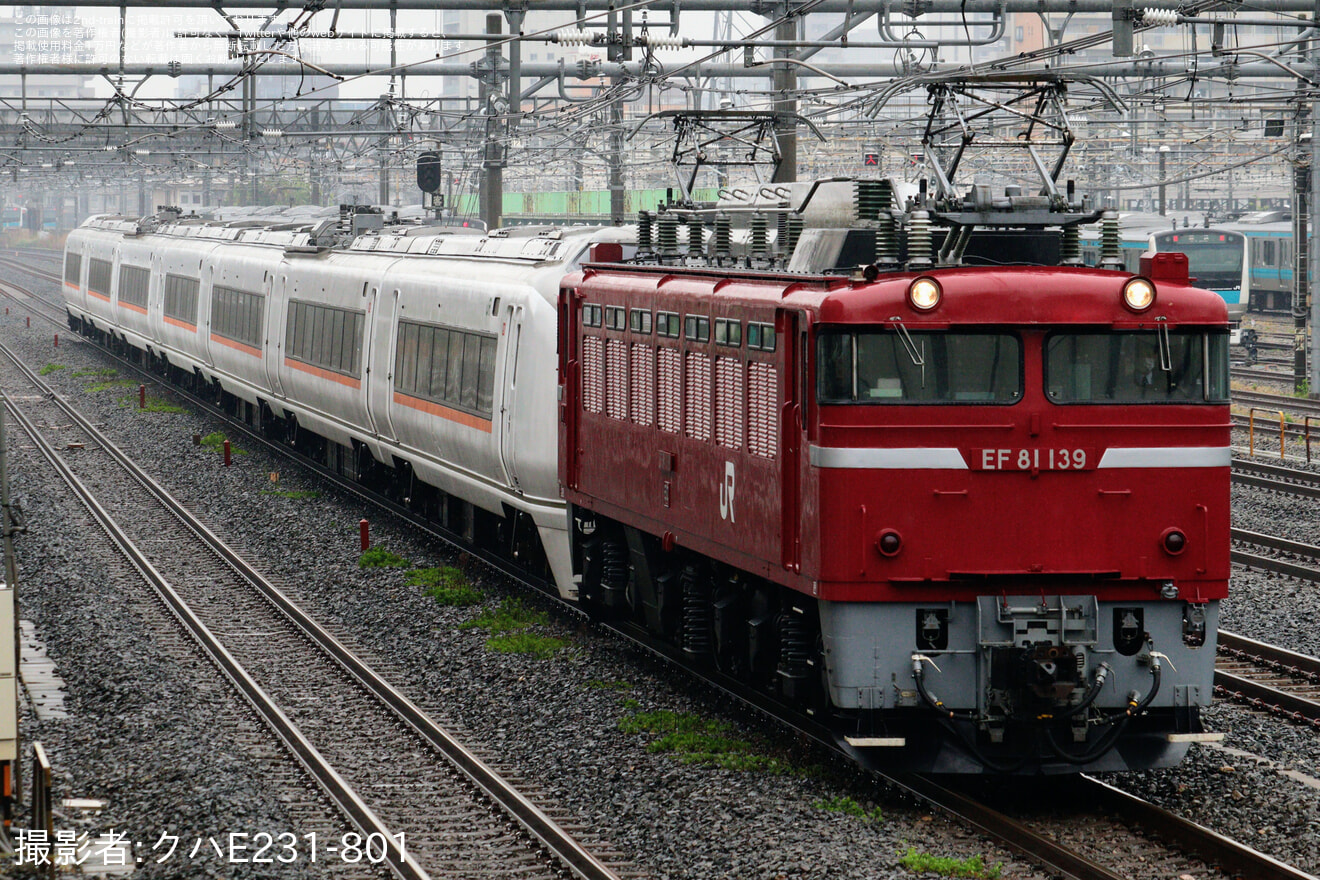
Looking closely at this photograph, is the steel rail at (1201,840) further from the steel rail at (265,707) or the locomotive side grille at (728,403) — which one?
the steel rail at (265,707)

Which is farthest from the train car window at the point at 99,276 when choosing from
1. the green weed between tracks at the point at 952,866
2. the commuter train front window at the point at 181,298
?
the green weed between tracks at the point at 952,866

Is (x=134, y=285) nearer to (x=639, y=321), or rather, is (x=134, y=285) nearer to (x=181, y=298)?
(x=181, y=298)

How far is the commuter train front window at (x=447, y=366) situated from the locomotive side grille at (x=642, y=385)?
4162mm

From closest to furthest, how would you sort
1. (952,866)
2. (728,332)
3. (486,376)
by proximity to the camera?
(952,866), (728,332), (486,376)

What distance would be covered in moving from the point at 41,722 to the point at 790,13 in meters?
12.5

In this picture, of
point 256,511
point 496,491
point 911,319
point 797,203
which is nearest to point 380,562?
point 496,491

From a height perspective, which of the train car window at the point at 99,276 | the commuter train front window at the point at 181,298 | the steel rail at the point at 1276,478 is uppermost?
the train car window at the point at 99,276

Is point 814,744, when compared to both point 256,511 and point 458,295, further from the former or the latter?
point 256,511

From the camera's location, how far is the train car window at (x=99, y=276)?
155 ft

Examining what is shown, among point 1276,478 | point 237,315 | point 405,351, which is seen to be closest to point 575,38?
point 405,351

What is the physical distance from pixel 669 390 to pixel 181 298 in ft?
86.1

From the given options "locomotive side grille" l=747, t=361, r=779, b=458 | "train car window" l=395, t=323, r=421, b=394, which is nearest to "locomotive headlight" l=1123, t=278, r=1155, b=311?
"locomotive side grille" l=747, t=361, r=779, b=458

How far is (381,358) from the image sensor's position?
73.4 feet

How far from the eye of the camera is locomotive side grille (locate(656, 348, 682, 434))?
12.8 m
